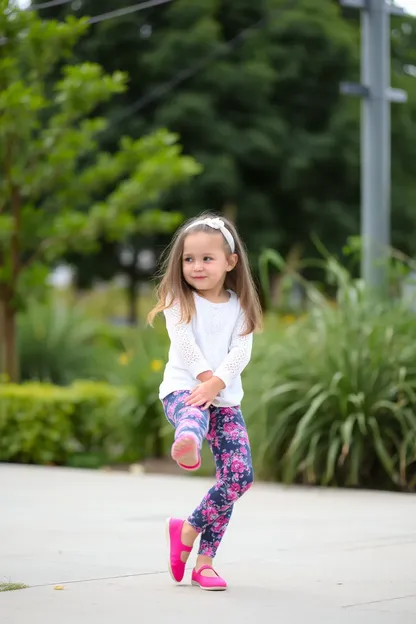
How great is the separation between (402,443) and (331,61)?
1911 centimetres

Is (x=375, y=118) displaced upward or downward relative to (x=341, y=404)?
upward

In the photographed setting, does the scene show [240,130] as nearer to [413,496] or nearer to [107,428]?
[107,428]

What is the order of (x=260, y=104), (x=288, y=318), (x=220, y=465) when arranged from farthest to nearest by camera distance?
(x=260, y=104)
(x=288, y=318)
(x=220, y=465)

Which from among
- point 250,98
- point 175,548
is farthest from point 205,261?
point 250,98

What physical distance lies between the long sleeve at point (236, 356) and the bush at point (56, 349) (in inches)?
412

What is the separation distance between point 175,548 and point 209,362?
0.77m

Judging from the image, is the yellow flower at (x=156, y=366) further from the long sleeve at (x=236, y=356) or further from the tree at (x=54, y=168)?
the long sleeve at (x=236, y=356)

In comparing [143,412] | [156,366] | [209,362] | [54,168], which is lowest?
[143,412]

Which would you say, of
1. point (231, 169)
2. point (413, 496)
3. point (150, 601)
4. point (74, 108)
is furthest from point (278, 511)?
point (231, 169)

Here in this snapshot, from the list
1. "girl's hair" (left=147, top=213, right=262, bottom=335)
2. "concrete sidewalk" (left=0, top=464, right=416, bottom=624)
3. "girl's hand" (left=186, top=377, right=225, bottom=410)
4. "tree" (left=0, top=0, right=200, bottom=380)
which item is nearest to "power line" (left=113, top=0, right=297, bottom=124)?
"tree" (left=0, top=0, right=200, bottom=380)

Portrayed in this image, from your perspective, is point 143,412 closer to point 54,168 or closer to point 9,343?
point 9,343

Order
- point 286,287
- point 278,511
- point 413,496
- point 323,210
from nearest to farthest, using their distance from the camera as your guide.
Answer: point 278,511 → point 413,496 → point 286,287 → point 323,210

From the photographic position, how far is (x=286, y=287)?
10.7 meters

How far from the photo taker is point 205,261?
5.35m
